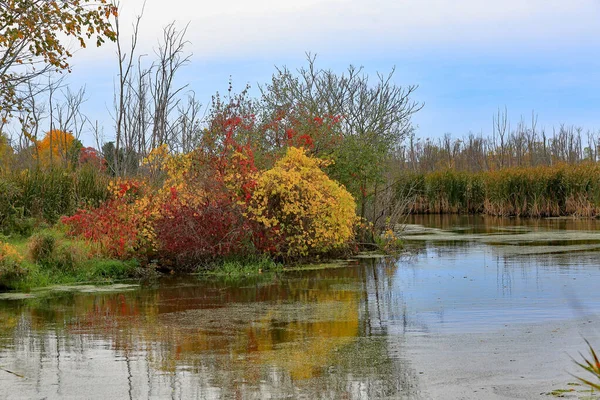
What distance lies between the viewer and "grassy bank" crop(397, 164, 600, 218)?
3625 centimetres

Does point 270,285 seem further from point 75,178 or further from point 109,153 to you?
point 109,153

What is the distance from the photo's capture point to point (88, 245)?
16734mm

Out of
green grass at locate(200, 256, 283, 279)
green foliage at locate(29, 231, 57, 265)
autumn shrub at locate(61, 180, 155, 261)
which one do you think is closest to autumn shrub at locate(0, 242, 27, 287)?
green foliage at locate(29, 231, 57, 265)

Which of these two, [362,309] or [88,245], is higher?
[88,245]

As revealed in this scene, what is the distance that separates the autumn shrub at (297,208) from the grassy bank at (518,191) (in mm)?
15724

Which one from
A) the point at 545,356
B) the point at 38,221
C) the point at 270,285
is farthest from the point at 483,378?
the point at 38,221

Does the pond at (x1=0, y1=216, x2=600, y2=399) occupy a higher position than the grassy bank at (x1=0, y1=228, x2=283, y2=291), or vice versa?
the grassy bank at (x1=0, y1=228, x2=283, y2=291)

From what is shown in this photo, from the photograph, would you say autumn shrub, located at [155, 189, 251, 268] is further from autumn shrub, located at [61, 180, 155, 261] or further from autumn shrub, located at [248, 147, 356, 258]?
autumn shrub, located at [248, 147, 356, 258]

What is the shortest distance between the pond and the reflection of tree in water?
0.02 meters

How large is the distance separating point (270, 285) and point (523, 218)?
24.2 metres

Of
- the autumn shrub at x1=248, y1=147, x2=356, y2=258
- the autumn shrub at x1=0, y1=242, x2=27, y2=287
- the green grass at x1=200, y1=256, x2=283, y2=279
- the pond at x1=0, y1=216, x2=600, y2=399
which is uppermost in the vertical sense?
the autumn shrub at x1=248, y1=147, x2=356, y2=258

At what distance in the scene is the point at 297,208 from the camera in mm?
17734

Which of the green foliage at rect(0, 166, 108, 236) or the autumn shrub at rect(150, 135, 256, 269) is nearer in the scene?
the autumn shrub at rect(150, 135, 256, 269)

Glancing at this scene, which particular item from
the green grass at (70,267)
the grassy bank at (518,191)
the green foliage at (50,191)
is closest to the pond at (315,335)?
the green grass at (70,267)
